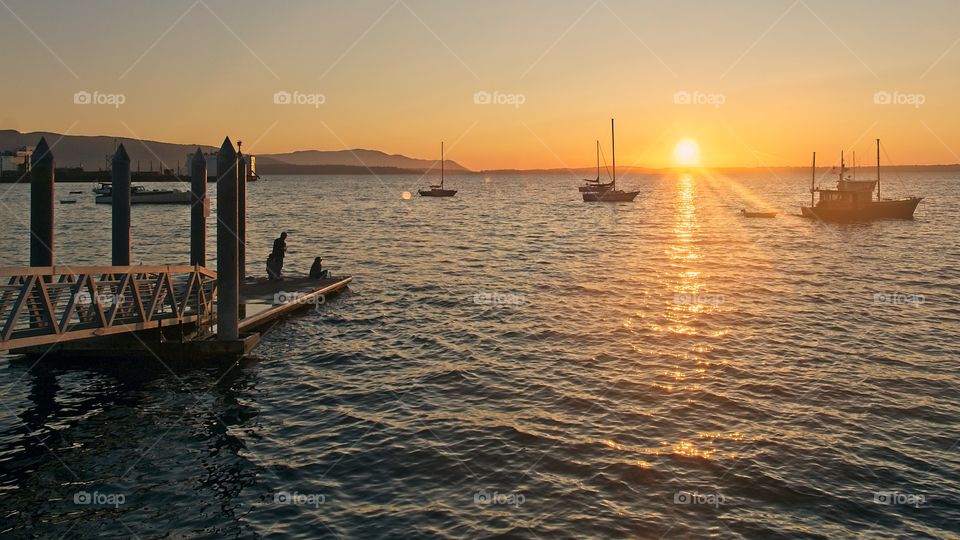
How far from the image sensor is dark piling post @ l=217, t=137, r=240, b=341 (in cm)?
2003

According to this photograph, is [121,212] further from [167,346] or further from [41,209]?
[167,346]

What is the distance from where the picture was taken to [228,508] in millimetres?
11555

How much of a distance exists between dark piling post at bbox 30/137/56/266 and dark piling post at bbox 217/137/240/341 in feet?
14.7

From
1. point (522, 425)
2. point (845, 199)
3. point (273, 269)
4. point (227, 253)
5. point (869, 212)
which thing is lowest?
point (522, 425)

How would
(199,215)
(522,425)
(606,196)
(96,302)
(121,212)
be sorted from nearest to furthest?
(522,425)
(96,302)
(121,212)
(199,215)
(606,196)

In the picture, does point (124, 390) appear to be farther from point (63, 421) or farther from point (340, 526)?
point (340, 526)

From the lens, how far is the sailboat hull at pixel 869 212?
77.1 m

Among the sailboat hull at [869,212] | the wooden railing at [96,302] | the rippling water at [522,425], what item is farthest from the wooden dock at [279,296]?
the sailboat hull at [869,212]

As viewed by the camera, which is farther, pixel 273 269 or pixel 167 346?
pixel 273 269

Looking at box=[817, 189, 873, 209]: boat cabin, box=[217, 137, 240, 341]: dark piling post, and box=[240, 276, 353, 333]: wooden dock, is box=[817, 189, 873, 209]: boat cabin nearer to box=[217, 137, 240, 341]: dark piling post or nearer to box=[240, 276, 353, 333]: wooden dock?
box=[240, 276, 353, 333]: wooden dock

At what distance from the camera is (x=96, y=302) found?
1702 cm

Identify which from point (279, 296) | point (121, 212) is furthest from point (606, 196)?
point (121, 212)

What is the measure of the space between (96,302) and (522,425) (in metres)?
10.6

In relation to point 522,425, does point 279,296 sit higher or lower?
higher
